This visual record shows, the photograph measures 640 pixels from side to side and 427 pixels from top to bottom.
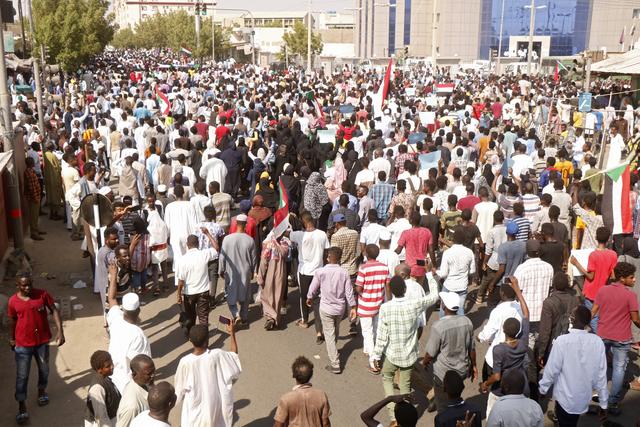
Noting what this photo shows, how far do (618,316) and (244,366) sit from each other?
4073mm

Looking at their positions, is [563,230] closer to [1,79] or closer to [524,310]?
[524,310]

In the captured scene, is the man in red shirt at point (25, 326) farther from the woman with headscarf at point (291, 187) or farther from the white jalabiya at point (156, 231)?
the woman with headscarf at point (291, 187)

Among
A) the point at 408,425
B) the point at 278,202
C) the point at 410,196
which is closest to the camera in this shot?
the point at 408,425

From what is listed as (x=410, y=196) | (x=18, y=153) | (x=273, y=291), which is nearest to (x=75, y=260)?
(x=18, y=153)

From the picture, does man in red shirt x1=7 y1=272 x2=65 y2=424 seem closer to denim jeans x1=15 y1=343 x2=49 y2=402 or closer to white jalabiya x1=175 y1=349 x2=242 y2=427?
denim jeans x1=15 y1=343 x2=49 y2=402

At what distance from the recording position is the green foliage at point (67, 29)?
111 feet

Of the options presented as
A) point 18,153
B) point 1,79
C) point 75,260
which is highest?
point 1,79

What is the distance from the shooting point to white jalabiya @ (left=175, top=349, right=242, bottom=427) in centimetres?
532

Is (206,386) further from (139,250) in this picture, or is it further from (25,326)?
(139,250)

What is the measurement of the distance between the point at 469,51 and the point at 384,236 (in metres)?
87.5

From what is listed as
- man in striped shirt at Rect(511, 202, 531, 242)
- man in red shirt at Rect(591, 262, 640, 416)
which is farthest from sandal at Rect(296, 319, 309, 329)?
man in red shirt at Rect(591, 262, 640, 416)

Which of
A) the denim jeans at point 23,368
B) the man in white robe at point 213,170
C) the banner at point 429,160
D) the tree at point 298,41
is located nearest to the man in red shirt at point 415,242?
the banner at point 429,160

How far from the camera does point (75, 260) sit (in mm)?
11500

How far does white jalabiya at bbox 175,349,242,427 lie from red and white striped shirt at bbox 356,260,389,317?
222 centimetres
